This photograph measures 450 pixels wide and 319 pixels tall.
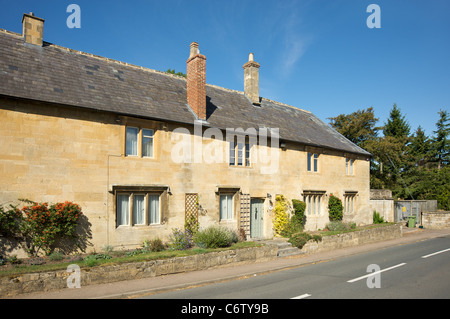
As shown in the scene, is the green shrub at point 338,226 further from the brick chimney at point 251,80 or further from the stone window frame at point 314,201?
the brick chimney at point 251,80

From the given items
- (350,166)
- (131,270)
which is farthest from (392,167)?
(131,270)

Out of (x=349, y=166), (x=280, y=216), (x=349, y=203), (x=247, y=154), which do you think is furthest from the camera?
(x=349, y=166)

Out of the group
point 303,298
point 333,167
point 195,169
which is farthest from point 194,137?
point 333,167

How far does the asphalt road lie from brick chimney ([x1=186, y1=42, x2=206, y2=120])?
855 cm

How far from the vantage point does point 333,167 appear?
22922 mm

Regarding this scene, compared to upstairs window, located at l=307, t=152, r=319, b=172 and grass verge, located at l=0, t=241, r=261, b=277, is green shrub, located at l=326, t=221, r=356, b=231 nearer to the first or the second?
upstairs window, located at l=307, t=152, r=319, b=172

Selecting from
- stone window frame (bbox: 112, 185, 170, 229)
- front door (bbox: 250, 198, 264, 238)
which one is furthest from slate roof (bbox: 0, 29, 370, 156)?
front door (bbox: 250, 198, 264, 238)

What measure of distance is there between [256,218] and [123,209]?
25.1ft

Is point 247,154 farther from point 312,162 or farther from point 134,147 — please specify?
point 134,147

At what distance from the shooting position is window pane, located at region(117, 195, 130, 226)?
12.9 m

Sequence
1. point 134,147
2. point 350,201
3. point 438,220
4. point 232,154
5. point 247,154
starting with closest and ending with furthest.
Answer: point 134,147 < point 232,154 < point 247,154 < point 350,201 < point 438,220

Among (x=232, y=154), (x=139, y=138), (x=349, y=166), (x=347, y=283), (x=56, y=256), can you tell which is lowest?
(x=347, y=283)

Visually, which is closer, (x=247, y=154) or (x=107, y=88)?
(x=107, y=88)

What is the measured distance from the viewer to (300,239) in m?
16.1
